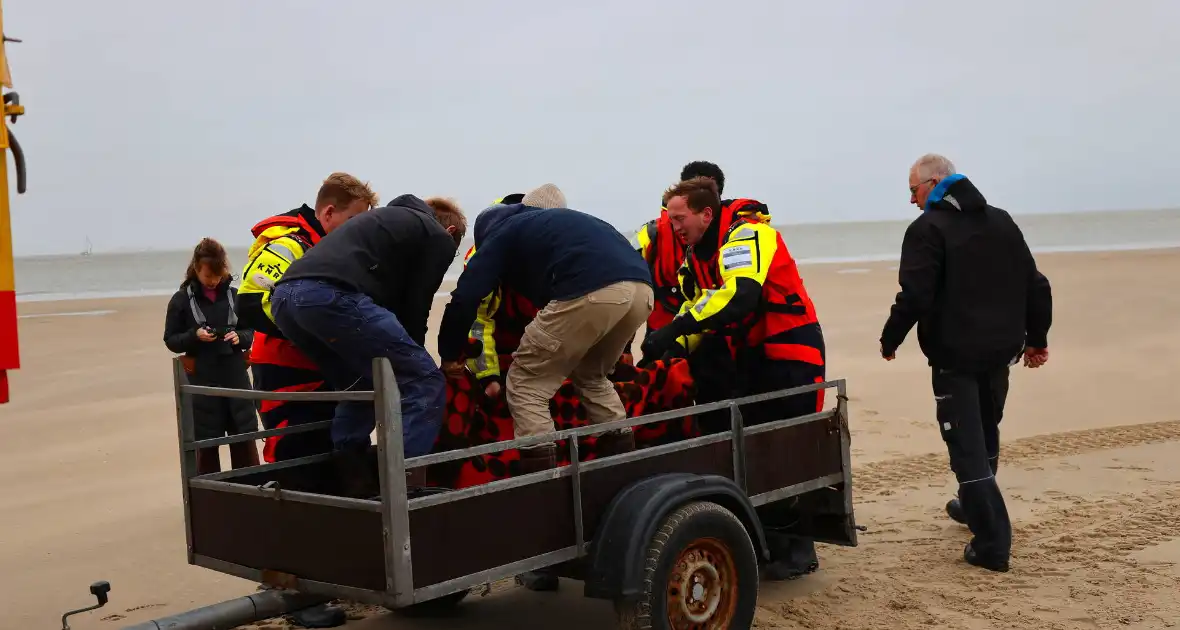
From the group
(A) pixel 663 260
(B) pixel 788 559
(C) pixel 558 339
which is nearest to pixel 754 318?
(A) pixel 663 260

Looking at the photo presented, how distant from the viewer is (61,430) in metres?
9.79

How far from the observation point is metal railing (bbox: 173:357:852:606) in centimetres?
304

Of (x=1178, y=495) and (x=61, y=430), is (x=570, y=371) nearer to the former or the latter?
(x=1178, y=495)

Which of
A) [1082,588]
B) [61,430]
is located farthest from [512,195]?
[61,430]

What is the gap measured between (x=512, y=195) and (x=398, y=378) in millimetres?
1099

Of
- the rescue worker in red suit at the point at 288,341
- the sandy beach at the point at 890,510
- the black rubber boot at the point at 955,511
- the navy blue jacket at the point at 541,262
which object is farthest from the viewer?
the black rubber boot at the point at 955,511

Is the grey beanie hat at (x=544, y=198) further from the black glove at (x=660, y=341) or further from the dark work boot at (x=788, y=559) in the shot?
the dark work boot at (x=788, y=559)

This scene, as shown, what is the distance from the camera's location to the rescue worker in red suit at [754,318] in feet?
15.9

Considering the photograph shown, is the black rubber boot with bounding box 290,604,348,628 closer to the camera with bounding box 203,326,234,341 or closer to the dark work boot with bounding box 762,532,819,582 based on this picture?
the dark work boot with bounding box 762,532,819,582

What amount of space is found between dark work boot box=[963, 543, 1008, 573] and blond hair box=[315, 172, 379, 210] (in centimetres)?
325

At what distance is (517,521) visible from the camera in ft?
11.3

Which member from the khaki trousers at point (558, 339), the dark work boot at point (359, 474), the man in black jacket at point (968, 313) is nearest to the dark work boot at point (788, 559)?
the man in black jacket at point (968, 313)

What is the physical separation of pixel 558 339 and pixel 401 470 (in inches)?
43.1

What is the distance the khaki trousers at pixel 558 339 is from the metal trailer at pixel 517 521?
0.93 ft
